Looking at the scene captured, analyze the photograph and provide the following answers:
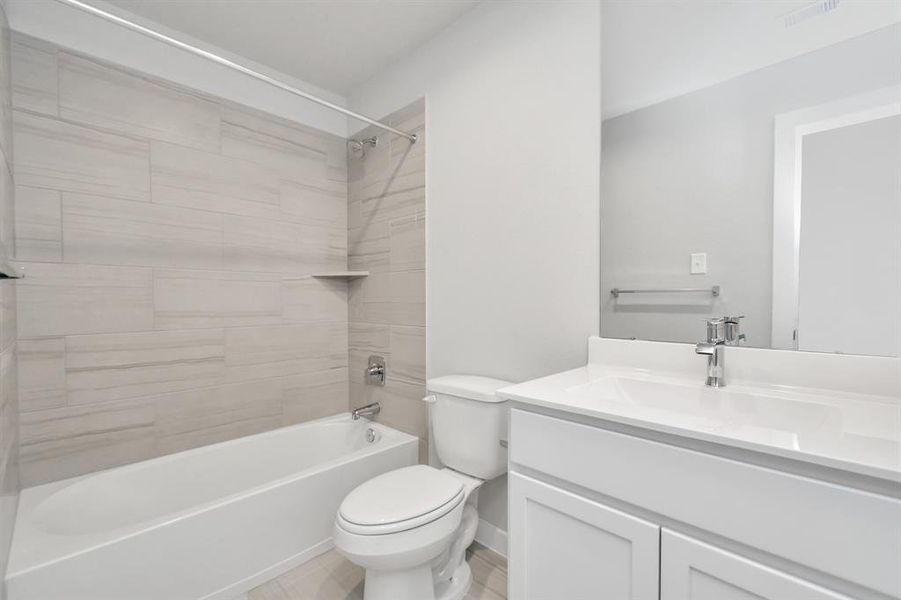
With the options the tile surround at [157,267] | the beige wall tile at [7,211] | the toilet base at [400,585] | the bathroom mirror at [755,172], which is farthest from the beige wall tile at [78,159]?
the bathroom mirror at [755,172]

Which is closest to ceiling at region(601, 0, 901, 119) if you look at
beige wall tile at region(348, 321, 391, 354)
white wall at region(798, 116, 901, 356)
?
white wall at region(798, 116, 901, 356)

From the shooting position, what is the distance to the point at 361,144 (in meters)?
2.43

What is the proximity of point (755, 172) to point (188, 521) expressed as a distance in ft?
6.93

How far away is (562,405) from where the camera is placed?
934mm

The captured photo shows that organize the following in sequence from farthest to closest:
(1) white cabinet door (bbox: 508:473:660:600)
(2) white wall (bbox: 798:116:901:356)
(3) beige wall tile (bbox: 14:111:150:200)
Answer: (3) beige wall tile (bbox: 14:111:150:200) < (2) white wall (bbox: 798:116:901:356) < (1) white cabinet door (bbox: 508:473:660:600)

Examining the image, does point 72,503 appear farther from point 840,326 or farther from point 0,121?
point 840,326

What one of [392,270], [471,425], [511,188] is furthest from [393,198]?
[471,425]

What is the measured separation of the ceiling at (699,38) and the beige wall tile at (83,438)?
2.35 meters

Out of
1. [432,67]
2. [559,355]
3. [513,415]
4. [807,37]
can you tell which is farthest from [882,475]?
[432,67]

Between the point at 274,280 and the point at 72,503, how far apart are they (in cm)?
124

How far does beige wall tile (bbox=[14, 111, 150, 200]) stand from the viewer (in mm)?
1549

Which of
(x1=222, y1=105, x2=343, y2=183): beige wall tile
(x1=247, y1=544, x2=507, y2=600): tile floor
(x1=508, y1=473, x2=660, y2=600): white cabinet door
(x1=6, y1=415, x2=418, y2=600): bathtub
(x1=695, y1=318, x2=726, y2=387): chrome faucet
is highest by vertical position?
(x1=222, y1=105, x2=343, y2=183): beige wall tile

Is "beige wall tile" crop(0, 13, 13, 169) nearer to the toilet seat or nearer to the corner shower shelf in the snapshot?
the corner shower shelf

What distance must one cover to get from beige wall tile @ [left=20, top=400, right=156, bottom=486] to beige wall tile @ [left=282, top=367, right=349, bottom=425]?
0.64m
